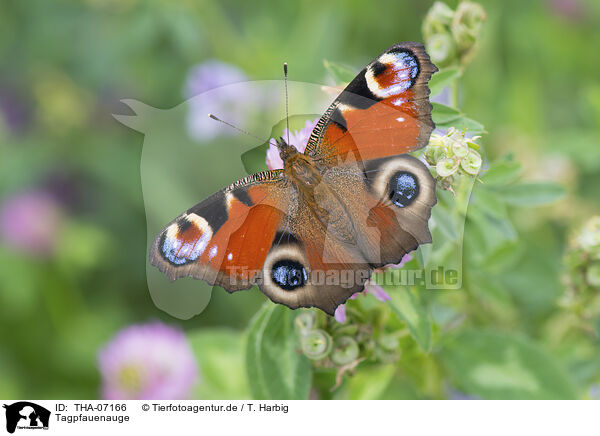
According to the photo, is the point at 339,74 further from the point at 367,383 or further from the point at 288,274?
the point at 367,383

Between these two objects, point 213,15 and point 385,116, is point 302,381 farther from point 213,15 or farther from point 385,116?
point 213,15

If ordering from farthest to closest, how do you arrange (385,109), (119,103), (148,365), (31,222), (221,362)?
(31,222) → (119,103) → (148,365) → (221,362) → (385,109)

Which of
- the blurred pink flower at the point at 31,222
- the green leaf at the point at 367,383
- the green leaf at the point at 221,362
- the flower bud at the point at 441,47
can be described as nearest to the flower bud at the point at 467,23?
the flower bud at the point at 441,47

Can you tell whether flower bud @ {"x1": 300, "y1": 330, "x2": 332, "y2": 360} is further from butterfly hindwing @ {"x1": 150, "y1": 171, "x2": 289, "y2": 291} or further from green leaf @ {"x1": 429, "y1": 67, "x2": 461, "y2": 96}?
green leaf @ {"x1": 429, "y1": 67, "x2": 461, "y2": 96}

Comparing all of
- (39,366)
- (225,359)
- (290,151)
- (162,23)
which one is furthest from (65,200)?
(290,151)
